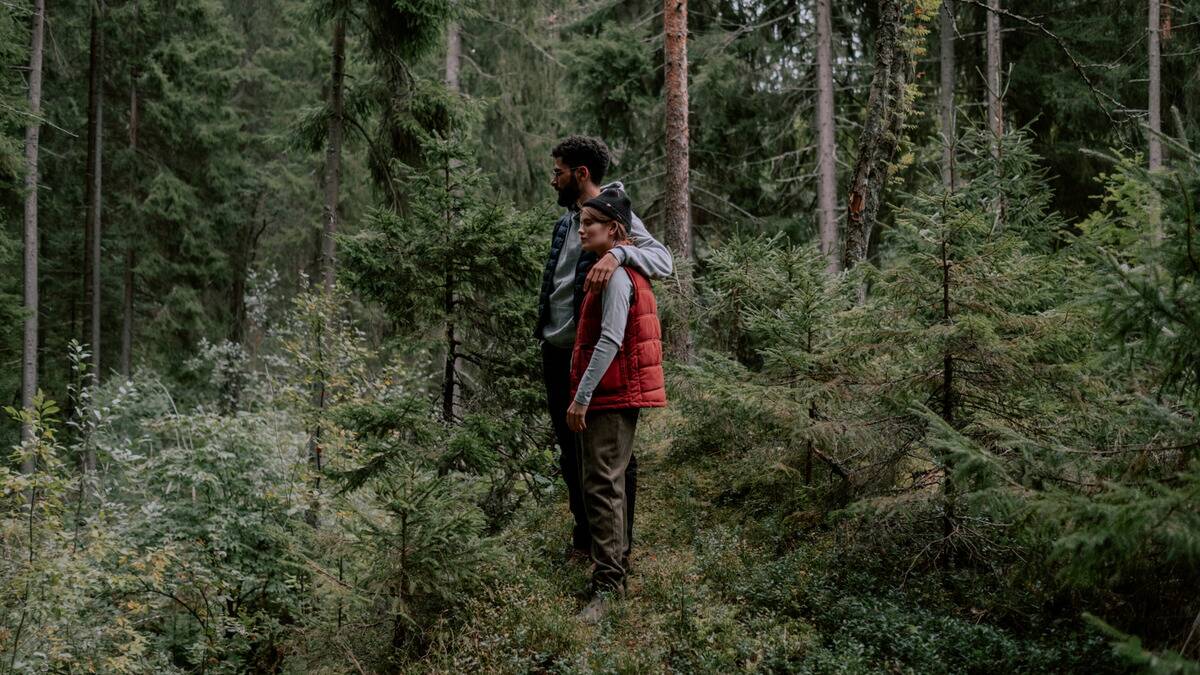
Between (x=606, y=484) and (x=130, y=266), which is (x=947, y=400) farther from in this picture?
(x=130, y=266)

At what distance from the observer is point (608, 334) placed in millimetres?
4125

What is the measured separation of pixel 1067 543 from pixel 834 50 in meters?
15.4

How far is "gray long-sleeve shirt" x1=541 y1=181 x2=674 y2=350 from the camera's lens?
4.50m

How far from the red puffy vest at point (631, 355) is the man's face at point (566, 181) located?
26.4 inches

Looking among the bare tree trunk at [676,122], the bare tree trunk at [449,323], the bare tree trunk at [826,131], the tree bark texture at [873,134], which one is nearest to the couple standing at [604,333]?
the bare tree trunk at [449,323]

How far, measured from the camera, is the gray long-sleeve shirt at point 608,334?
413 cm

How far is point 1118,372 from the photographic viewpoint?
4176 mm

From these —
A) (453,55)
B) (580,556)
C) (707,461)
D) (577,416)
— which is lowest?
(580,556)

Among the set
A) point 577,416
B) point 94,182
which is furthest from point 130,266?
point 577,416

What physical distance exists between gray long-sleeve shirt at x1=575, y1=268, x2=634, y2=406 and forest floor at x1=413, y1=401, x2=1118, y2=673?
1246 millimetres

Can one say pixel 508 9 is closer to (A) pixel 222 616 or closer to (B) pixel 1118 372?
(A) pixel 222 616

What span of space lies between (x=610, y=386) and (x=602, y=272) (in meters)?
0.62

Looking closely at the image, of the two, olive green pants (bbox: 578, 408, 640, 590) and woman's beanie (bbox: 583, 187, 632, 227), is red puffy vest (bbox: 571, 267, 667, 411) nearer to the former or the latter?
olive green pants (bbox: 578, 408, 640, 590)

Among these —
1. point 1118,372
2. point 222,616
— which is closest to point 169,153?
point 222,616
